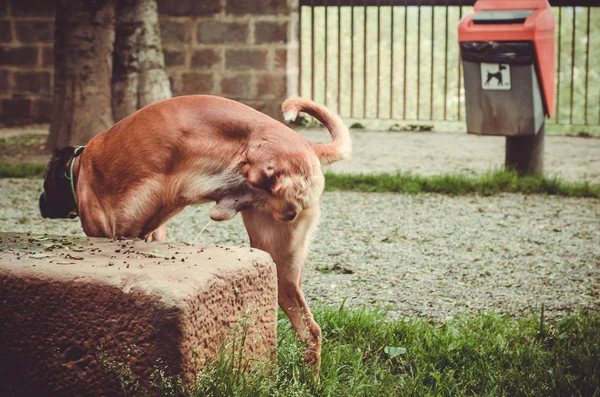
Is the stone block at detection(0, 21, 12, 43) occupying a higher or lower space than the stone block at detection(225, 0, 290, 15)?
lower

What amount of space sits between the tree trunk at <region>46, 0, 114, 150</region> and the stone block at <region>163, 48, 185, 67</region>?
2.57 metres

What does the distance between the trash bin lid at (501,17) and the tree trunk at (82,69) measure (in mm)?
3663

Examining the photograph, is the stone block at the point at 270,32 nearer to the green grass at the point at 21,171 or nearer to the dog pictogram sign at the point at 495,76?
the green grass at the point at 21,171

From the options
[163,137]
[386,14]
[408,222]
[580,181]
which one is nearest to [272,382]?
[163,137]

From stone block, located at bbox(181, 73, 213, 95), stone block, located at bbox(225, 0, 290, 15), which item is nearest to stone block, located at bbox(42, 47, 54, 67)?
stone block, located at bbox(181, 73, 213, 95)

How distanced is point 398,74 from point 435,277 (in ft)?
43.7

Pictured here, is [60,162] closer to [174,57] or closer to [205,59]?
[205,59]

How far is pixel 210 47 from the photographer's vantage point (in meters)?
Result: 11.1

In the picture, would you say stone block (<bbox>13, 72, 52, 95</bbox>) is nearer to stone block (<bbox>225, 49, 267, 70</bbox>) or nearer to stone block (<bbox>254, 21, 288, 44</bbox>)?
stone block (<bbox>225, 49, 267, 70</bbox>)

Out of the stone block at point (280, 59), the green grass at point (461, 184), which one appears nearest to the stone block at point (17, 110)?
the stone block at point (280, 59)

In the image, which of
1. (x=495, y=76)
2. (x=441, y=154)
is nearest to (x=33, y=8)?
(x=441, y=154)

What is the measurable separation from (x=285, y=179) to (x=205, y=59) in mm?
8271

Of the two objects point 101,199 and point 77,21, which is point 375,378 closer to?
point 101,199

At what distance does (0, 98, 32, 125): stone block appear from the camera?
1166cm
